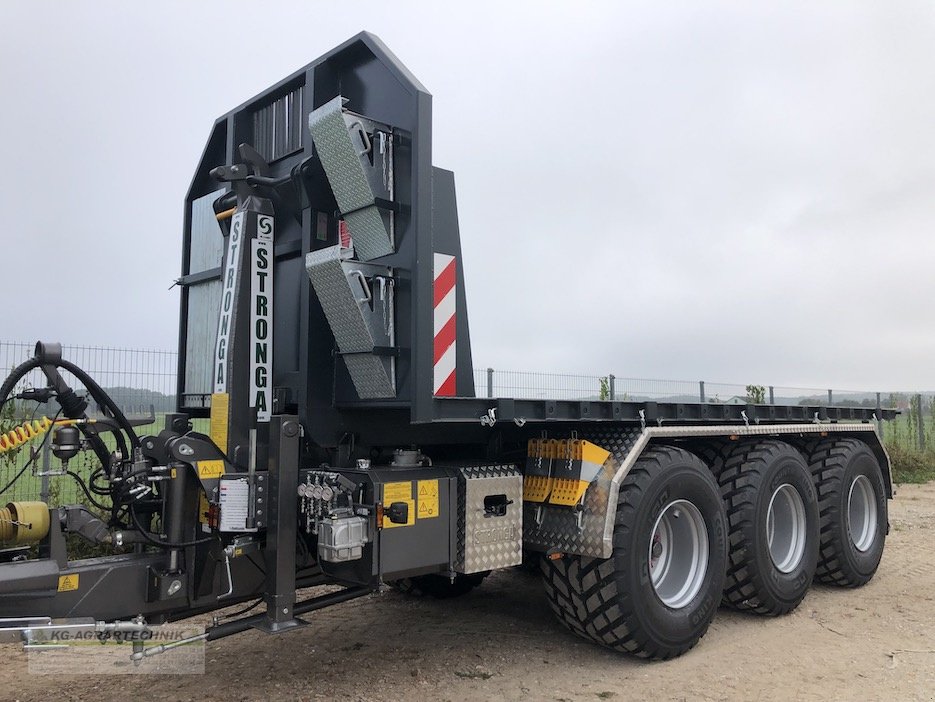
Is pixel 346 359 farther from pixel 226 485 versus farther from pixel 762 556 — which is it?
pixel 762 556

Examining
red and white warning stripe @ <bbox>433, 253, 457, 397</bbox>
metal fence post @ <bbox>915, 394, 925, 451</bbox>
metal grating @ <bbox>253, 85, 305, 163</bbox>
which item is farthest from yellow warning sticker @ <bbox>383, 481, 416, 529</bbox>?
metal fence post @ <bbox>915, 394, 925, 451</bbox>

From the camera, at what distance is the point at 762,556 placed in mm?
5613

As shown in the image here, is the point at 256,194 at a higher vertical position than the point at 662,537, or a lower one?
higher

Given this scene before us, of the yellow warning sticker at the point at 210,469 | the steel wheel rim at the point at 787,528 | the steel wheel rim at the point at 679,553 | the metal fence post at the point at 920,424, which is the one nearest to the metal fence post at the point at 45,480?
the yellow warning sticker at the point at 210,469

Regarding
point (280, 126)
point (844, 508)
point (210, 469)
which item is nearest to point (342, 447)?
point (210, 469)

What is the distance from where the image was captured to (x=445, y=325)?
4.27m

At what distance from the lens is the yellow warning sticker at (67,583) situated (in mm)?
3426

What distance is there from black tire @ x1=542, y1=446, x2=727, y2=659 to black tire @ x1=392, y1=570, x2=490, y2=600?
5.30ft

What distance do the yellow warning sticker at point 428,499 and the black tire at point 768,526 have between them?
259 cm

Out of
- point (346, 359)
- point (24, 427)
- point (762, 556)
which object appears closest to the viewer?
point (24, 427)

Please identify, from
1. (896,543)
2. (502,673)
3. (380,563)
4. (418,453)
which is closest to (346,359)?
(418,453)

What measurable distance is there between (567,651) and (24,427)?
3.50 metres

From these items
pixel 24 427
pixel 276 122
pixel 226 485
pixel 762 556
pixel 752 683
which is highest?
pixel 276 122

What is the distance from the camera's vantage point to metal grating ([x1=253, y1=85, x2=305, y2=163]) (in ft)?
15.3
